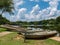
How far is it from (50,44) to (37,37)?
2.74 metres

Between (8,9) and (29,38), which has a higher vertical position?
(8,9)

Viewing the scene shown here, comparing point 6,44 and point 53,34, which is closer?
point 6,44

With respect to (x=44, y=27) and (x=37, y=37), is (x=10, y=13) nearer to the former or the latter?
(x=44, y=27)

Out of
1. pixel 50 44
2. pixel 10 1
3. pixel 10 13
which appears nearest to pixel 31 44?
pixel 50 44

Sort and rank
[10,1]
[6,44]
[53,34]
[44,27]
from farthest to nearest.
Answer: [10,1]
[44,27]
[53,34]
[6,44]

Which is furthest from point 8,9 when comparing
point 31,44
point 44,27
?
point 31,44

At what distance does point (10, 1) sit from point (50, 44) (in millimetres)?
23770

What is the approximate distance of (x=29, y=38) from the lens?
43.7 feet

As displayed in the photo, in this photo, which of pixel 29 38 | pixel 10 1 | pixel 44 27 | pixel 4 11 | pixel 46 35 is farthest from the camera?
pixel 4 11

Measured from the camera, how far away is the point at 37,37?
44.6ft

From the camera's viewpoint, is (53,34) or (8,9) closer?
(53,34)

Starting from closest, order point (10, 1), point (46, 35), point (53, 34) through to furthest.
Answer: point (46, 35) < point (53, 34) < point (10, 1)

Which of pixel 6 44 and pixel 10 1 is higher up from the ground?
pixel 10 1

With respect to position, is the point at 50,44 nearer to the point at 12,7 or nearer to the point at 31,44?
the point at 31,44
